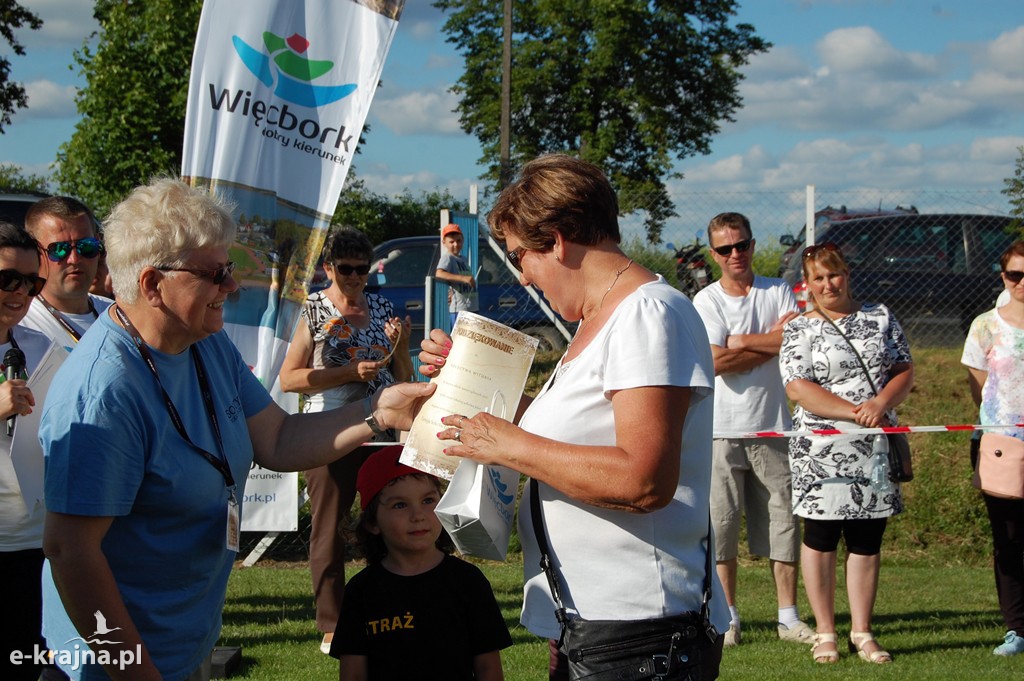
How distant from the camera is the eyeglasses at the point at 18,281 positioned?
146 inches

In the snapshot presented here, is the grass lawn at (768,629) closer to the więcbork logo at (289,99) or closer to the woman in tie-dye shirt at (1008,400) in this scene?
the woman in tie-dye shirt at (1008,400)

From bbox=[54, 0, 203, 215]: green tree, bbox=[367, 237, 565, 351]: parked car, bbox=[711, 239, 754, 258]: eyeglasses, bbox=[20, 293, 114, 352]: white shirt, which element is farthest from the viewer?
bbox=[54, 0, 203, 215]: green tree

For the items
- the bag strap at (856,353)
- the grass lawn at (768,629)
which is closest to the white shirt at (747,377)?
the bag strap at (856,353)

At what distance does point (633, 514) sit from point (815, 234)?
754 centimetres

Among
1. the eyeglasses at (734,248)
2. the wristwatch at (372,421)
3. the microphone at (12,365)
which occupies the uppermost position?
the eyeglasses at (734,248)

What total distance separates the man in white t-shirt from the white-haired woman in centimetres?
371

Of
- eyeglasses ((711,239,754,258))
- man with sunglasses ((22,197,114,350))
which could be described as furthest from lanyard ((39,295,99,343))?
eyeglasses ((711,239,754,258))

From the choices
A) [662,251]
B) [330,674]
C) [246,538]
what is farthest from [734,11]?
[330,674]

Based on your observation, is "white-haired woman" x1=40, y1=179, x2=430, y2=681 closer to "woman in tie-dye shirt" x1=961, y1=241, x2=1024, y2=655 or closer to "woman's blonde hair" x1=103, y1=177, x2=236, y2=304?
"woman's blonde hair" x1=103, y1=177, x2=236, y2=304

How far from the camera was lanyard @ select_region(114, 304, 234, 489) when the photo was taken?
8.32ft

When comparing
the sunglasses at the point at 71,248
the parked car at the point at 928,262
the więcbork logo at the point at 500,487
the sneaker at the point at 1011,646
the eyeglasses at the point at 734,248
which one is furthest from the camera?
the parked car at the point at 928,262

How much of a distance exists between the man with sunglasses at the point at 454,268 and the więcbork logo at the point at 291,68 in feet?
16.9

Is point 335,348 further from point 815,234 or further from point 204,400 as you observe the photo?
point 815,234

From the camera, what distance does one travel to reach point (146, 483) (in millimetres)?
2463
